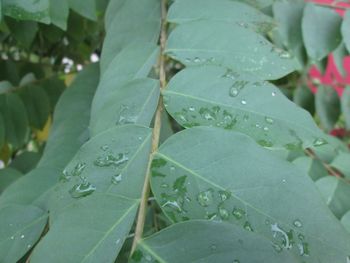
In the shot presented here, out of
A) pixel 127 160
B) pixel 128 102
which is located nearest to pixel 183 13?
pixel 128 102

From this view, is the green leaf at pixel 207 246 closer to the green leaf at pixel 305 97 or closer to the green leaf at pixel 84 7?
the green leaf at pixel 84 7

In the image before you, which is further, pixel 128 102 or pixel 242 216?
pixel 128 102

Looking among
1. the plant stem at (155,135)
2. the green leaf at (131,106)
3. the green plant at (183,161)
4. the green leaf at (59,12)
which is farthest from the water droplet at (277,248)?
the green leaf at (59,12)

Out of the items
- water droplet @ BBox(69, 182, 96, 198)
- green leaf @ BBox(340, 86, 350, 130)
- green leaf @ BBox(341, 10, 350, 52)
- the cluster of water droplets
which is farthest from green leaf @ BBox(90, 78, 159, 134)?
green leaf @ BBox(340, 86, 350, 130)

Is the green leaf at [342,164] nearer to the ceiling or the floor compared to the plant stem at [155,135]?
nearer to the floor

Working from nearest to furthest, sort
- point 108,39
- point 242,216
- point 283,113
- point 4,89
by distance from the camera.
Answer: point 242,216
point 283,113
point 108,39
point 4,89

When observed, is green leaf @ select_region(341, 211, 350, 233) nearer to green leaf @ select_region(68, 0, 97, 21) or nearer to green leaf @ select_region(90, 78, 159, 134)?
green leaf @ select_region(90, 78, 159, 134)

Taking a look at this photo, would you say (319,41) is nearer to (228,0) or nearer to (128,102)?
(228,0)
